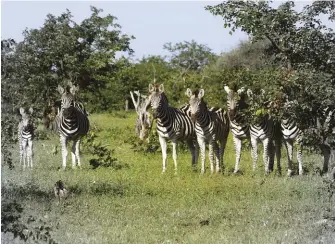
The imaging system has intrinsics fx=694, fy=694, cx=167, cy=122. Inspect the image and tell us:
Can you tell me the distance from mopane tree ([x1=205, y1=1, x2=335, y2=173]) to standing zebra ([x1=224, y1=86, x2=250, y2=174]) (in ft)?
10.8

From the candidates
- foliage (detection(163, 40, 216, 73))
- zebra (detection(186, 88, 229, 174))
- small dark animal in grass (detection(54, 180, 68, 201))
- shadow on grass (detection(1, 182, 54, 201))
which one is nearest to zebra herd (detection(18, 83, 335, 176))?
zebra (detection(186, 88, 229, 174))

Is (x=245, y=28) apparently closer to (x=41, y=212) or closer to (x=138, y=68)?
(x=41, y=212)

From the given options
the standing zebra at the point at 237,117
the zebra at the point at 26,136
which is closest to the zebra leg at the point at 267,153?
the standing zebra at the point at 237,117

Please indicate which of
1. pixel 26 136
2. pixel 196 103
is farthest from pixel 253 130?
pixel 26 136

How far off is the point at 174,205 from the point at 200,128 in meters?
4.03

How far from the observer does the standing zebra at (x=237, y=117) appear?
13453 millimetres

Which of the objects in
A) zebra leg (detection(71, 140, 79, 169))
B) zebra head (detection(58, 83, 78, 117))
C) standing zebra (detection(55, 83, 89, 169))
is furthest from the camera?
standing zebra (detection(55, 83, 89, 169))

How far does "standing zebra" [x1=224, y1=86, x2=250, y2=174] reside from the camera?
1345 centimetres

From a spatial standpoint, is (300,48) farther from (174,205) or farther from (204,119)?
(204,119)

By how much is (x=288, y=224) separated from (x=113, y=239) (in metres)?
2.30

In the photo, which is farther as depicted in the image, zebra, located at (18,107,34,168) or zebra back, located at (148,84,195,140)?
zebra, located at (18,107,34,168)

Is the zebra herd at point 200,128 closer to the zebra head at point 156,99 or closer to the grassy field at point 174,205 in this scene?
the zebra head at point 156,99

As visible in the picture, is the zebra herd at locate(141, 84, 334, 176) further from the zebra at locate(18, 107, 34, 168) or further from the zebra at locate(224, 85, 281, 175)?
the zebra at locate(18, 107, 34, 168)

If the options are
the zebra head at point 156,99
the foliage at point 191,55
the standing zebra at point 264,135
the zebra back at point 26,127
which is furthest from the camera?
the foliage at point 191,55
